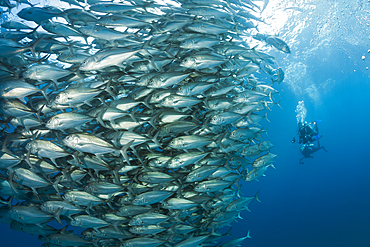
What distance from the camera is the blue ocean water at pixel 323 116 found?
14352 millimetres

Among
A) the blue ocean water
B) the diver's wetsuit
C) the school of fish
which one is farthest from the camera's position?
the blue ocean water

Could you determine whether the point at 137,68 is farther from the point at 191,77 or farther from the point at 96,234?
the point at 96,234

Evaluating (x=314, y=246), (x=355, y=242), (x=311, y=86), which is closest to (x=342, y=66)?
(x=311, y=86)

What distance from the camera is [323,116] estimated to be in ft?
145

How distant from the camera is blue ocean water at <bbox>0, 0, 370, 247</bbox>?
1435cm

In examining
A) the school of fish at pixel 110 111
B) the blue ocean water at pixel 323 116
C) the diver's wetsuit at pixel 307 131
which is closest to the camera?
the school of fish at pixel 110 111

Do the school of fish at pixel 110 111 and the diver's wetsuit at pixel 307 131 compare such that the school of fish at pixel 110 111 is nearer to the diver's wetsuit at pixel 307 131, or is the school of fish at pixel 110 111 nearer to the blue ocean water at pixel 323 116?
the diver's wetsuit at pixel 307 131

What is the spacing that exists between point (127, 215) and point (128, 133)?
5.54 ft

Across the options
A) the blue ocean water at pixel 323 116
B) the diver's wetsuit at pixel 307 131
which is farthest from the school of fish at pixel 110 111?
the blue ocean water at pixel 323 116

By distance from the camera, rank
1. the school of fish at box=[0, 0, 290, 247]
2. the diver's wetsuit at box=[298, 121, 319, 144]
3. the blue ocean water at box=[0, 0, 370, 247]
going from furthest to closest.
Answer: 1. the blue ocean water at box=[0, 0, 370, 247]
2. the diver's wetsuit at box=[298, 121, 319, 144]
3. the school of fish at box=[0, 0, 290, 247]

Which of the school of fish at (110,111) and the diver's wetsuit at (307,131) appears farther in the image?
the diver's wetsuit at (307,131)

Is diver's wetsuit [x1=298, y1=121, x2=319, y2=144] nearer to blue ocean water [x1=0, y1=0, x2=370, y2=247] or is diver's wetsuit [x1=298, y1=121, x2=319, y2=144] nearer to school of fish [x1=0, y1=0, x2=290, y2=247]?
blue ocean water [x1=0, y1=0, x2=370, y2=247]

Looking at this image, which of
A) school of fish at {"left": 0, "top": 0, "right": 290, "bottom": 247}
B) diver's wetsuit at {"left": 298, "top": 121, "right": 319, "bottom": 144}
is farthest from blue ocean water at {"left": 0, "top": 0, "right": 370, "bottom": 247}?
school of fish at {"left": 0, "top": 0, "right": 290, "bottom": 247}

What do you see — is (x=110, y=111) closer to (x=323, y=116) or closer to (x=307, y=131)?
(x=307, y=131)
